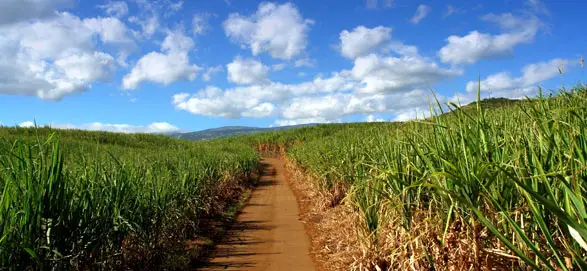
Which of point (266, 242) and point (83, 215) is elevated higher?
point (83, 215)

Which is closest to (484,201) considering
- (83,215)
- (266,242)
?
(83,215)

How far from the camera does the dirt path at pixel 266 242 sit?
5.86 m

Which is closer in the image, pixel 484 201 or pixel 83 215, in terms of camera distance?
pixel 484 201

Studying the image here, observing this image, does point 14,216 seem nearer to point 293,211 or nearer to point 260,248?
point 260,248

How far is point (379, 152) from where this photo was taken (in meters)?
5.93

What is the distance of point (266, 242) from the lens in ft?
22.8

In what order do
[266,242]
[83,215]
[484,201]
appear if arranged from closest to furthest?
[484,201] → [83,215] → [266,242]

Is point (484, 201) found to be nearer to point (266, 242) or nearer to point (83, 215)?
point (83, 215)

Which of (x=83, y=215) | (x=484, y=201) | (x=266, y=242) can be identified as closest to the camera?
(x=484, y=201)

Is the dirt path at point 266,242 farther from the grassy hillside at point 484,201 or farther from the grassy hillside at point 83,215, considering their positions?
the grassy hillside at point 484,201

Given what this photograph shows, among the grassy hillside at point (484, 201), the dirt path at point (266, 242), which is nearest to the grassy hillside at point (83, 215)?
the dirt path at point (266, 242)

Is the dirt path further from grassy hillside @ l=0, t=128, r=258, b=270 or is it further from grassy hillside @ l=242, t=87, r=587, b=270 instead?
grassy hillside @ l=242, t=87, r=587, b=270

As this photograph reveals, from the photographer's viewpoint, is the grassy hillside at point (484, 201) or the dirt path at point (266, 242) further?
the dirt path at point (266, 242)

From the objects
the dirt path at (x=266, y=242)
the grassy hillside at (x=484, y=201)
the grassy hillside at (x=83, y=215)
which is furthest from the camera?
the dirt path at (x=266, y=242)
